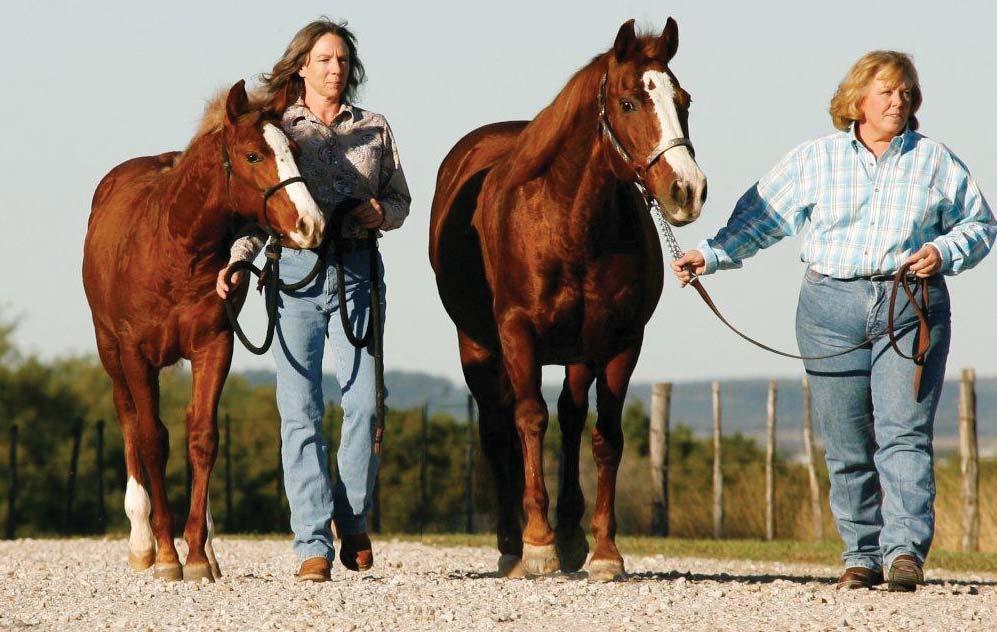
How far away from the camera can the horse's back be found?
8195 mm

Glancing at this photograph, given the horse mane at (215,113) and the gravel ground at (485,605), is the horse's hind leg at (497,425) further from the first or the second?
the horse mane at (215,113)

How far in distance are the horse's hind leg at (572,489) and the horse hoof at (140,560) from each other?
90.9 inches

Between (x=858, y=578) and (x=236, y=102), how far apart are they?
362 centimetres

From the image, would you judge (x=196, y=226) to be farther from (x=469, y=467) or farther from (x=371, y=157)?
(x=469, y=467)

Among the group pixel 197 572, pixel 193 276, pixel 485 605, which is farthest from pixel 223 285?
pixel 485 605

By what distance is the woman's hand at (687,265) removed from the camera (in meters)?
6.87

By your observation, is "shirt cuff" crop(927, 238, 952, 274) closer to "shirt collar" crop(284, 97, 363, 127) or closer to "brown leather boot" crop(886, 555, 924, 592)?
"brown leather boot" crop(886, 555, 924, 592)

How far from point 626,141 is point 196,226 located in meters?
2.25

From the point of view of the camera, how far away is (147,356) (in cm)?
781

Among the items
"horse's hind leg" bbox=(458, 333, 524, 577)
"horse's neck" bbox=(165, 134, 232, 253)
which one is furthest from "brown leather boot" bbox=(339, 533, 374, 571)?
"horse's neck" bbox=(165, 134, 232, 253)

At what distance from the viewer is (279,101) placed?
7281 millimetres

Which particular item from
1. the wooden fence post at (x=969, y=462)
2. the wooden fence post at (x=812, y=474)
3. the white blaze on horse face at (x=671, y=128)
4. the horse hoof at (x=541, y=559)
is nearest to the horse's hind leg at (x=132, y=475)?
the horse hoof at (x=541, y=559)

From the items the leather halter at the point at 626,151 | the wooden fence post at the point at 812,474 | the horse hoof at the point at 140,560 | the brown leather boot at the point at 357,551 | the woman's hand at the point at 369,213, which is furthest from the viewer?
the wooden fence post at the point at 812,474

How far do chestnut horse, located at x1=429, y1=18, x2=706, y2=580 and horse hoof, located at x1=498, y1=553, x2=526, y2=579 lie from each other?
0.01 meters
